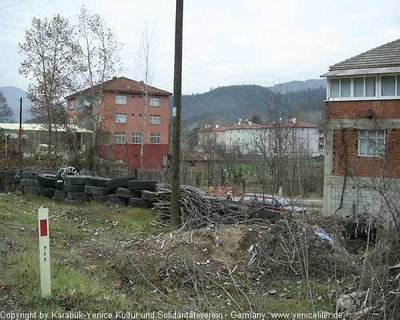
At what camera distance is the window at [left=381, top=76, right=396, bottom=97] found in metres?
24.1

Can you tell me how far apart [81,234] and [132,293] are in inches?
171

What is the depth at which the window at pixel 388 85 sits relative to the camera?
948 inches

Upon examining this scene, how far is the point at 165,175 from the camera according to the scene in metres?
18.6

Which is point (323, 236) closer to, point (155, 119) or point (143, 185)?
point (143, 185)

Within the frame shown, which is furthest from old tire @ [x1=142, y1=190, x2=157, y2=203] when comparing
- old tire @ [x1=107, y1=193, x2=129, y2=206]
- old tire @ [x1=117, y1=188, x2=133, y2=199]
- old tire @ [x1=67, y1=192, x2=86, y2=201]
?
old tire @ [x1=67, y1=192, x2=86, y2=201]

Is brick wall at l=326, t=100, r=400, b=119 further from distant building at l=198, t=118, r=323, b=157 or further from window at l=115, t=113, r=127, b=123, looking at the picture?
window at l=115, t=113, r=127, b=123

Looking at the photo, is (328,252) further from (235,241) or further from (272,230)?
(235,241)

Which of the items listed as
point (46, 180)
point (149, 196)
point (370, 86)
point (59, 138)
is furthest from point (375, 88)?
point (59, 138)

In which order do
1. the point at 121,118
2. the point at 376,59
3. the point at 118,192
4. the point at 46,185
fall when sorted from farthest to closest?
the point at 121,118 < the point at 376,59 < the point at 46,185 < the point at 118,192

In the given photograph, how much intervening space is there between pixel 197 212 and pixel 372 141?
51.9 feet

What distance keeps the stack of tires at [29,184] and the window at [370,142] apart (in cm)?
1639

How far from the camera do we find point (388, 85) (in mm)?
24266

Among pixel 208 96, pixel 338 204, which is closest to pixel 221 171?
pixel 338 204

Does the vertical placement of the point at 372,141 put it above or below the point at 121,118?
below
